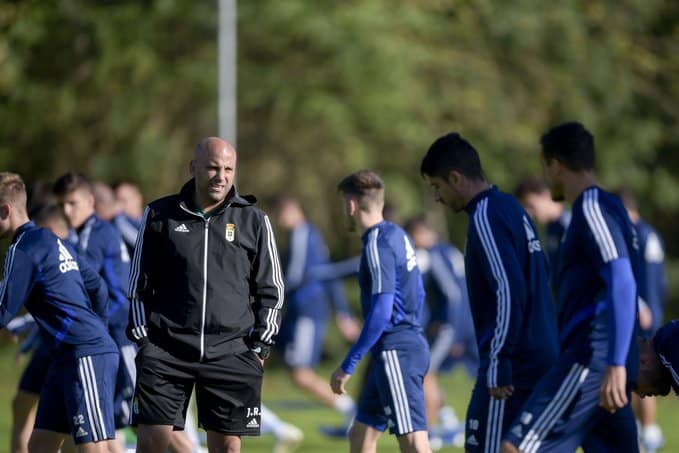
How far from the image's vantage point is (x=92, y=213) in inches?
392

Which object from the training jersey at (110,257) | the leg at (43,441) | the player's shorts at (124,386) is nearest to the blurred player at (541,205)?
the training jersey at (110,257)

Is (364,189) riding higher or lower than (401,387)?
higher

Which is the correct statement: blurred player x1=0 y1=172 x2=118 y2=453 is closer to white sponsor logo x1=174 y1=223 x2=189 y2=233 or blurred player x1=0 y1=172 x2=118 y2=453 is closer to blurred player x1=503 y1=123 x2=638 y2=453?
white sponsor logo x1=174 y1=223 x2=189 y2=233

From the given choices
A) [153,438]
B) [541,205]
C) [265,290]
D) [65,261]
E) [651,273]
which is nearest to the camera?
[153,438]

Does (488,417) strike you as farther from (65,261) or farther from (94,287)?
(94,287)

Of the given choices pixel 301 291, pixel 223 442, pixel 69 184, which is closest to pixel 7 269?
pixel 223 442

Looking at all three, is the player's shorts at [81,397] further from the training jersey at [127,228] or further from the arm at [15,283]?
the training jersey at [127,228]

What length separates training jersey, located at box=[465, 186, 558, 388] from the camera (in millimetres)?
6852

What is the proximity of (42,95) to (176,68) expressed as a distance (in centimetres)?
266

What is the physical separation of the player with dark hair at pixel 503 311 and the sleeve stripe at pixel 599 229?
0.65 m

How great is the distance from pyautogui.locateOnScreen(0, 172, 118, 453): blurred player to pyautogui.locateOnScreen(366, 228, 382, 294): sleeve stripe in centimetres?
173

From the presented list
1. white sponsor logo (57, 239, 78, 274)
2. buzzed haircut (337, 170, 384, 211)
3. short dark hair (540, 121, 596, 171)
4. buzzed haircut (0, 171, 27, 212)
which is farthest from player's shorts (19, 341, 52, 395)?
short dark hair (540, 121, 596, 171)

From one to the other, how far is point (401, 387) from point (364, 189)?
1.38m

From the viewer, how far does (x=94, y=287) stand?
27.9ft
